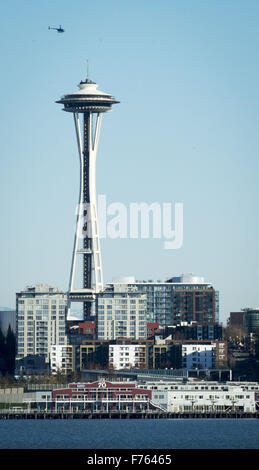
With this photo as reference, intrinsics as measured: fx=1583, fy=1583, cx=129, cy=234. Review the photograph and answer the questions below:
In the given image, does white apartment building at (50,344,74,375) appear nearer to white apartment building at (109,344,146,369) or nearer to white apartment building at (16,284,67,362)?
white apartment building at (16,284,67,362)

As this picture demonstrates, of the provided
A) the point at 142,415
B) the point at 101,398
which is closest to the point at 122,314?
the point at 101,398

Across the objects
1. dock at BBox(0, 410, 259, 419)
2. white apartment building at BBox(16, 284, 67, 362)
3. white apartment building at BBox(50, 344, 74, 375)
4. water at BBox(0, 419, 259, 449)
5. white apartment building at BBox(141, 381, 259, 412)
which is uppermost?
white apartment building at BBox(16, 284, 67, 362)

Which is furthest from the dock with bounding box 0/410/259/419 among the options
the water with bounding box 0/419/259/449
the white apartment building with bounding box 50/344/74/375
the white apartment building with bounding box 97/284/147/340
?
the white apartment building with bounding box 97/284/147/340

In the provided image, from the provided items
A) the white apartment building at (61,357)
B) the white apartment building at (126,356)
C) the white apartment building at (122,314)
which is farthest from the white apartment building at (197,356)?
the white apartment building at (61,357)

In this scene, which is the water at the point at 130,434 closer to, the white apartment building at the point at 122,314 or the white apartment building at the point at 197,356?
the white apartment building at the point at 197,356
